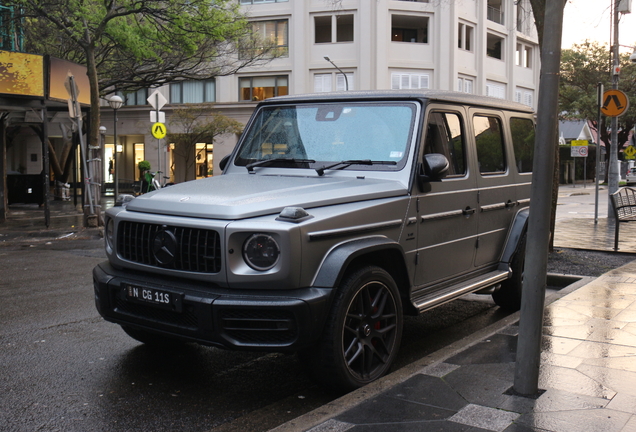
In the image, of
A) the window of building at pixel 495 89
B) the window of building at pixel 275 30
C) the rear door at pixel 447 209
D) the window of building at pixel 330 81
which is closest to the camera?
the rear door at pixel 447 209

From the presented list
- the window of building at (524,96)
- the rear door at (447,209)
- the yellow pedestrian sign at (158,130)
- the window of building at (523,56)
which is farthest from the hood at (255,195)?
the window of building at (523,56)

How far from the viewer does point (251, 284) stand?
399 cm

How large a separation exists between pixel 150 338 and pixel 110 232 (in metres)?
1.01

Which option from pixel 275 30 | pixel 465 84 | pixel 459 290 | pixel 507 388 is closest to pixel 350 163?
pixel 459 290

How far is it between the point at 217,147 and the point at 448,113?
39186mm

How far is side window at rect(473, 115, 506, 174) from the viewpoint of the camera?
6.10 m

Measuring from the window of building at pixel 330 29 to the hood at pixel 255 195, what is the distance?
38.1 m

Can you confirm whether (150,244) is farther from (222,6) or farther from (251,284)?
(222,6)

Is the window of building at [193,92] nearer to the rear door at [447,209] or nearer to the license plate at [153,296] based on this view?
the rear door at [447,209]

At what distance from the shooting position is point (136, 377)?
4836 mm

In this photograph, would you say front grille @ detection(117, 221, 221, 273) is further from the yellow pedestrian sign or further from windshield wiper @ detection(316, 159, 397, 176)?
the yellow pedestrian sign

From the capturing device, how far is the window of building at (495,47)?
4772 cm

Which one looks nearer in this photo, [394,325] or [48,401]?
[48,401]

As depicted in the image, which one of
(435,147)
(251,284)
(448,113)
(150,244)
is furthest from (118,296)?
(448,113)
